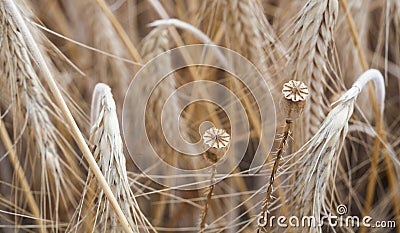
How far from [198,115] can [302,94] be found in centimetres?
55

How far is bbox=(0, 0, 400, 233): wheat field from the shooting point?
0.66m

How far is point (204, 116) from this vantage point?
3.49 ft

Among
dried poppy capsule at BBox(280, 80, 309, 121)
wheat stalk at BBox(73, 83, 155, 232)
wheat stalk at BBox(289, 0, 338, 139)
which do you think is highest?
wheat stalk at BBox(289, 0, 338, 139)

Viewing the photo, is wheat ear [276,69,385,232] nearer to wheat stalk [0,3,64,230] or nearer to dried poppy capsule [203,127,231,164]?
dried poppy capsule [203,127,231,164]

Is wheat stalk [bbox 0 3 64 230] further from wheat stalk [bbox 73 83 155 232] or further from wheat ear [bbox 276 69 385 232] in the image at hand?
wheat ear [bbox 276 69 385 232]

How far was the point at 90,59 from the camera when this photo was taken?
121 cm

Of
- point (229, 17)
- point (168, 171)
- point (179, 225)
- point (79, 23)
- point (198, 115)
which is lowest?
point (179, 225)

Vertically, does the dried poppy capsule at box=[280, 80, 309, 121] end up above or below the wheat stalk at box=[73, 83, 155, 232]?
above

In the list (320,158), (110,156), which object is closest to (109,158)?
(110,156)

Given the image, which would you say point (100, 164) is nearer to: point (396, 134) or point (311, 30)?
point (311, 30)

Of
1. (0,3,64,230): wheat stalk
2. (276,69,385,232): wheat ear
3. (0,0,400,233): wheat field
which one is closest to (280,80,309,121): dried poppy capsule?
(0,0,400,233): wheat field

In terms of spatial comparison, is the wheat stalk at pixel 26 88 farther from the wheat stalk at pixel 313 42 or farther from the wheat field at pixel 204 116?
the wheat stalk at pixel 313 42

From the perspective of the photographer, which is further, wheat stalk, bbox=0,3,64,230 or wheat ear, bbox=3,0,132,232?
wheat stalk, bbox=0,3,64,230

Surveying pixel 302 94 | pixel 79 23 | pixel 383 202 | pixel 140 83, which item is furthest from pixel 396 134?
pixel 79 23
